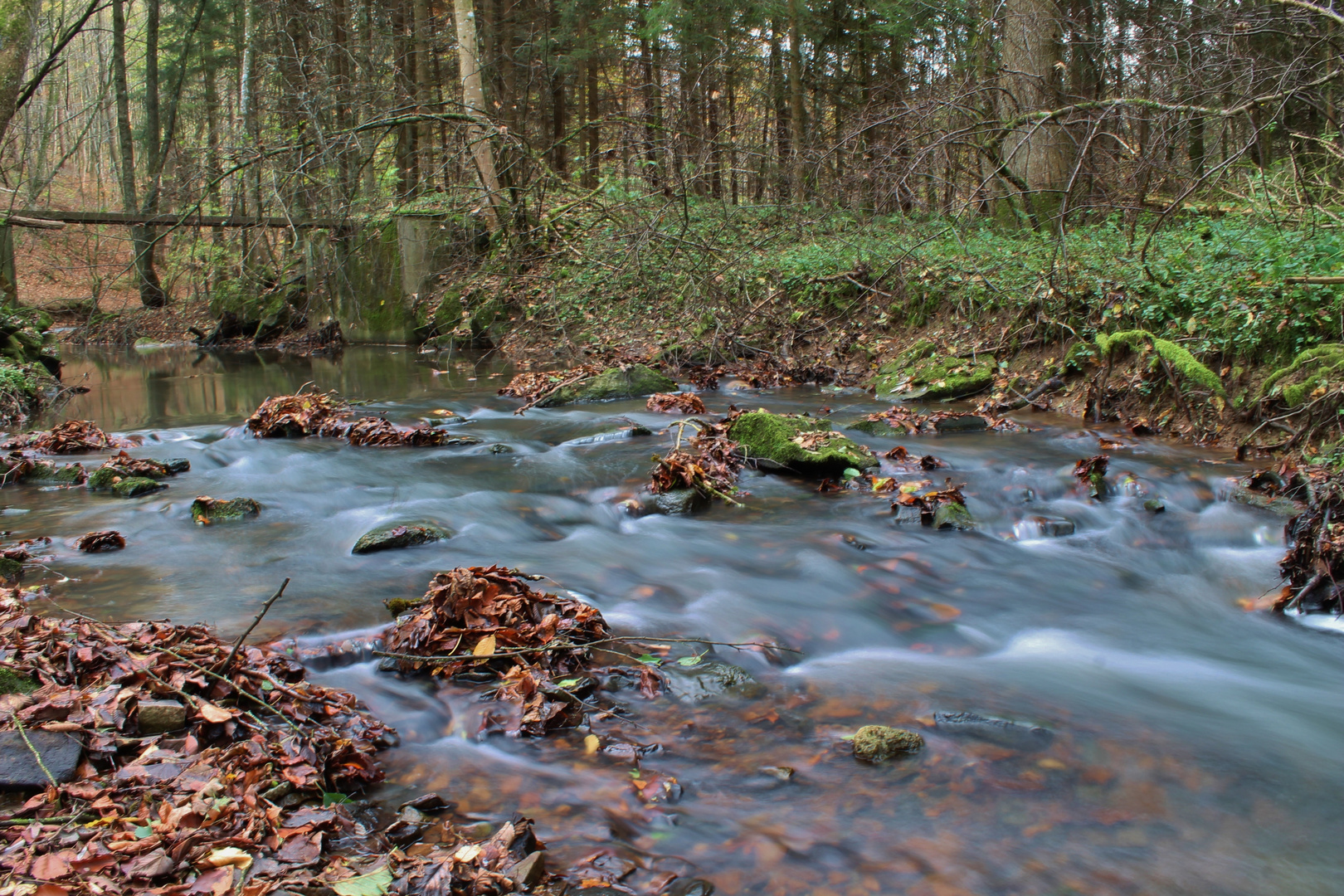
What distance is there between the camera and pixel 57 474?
758 cm

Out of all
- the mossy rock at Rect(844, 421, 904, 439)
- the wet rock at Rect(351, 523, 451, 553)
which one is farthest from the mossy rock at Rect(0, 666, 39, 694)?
the mossy rock at Rect(844, 421, 904, 439)

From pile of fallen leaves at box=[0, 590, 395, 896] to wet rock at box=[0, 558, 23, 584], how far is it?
1.31 metres

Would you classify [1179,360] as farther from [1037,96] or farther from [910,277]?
[1037,96]

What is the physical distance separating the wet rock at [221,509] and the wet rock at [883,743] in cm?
502

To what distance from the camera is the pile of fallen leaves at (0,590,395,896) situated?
229 cm

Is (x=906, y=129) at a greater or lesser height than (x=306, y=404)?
greater

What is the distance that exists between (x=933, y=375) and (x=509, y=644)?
802 cm

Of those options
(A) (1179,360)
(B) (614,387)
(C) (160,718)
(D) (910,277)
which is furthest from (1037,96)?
(C) (160,718)

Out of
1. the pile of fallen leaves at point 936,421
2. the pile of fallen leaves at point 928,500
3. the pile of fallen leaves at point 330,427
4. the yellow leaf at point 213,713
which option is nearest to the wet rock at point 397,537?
the yellow leaf at point 213,713

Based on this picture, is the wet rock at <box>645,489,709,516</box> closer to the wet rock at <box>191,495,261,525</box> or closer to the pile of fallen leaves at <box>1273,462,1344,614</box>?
the wet rock at <box>191,495,261,525</box>

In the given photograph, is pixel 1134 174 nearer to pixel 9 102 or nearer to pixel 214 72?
pixel 9 102

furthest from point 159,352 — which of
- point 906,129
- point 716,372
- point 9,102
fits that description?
point 906,129

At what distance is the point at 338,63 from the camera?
21344mm

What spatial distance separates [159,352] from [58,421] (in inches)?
458
